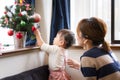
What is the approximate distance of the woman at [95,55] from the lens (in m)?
1.47

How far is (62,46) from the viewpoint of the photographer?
99.3 inches

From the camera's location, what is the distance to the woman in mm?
1473

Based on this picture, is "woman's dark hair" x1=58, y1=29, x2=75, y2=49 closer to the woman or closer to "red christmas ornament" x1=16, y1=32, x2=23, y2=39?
"red christmas ornament" x1=16, y1=32, x2=23, y2=39

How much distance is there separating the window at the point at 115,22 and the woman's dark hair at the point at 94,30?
1443mm

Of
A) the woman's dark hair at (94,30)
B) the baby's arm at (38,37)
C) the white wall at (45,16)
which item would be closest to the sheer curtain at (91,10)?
the white wall at (45,16)

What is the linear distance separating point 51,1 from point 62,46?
772 millimetres

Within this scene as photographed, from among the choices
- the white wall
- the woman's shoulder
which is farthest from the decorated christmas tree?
the woman's shoulder

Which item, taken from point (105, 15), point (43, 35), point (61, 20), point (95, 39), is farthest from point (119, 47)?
point (95, 39)

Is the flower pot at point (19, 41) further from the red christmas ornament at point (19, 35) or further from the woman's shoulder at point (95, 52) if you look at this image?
the woman's shoulder at point (95, 52)

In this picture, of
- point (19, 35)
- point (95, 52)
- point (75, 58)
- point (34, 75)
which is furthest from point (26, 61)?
point (95, 52)

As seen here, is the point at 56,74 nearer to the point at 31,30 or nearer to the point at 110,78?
the point at 31,30

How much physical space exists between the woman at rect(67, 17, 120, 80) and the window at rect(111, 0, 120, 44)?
4.70 ft

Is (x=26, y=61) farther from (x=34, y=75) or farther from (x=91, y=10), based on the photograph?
(x=91, y=10)

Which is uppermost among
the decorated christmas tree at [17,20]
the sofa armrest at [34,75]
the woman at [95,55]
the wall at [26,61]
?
the decorated christmas tree at [17,20]
